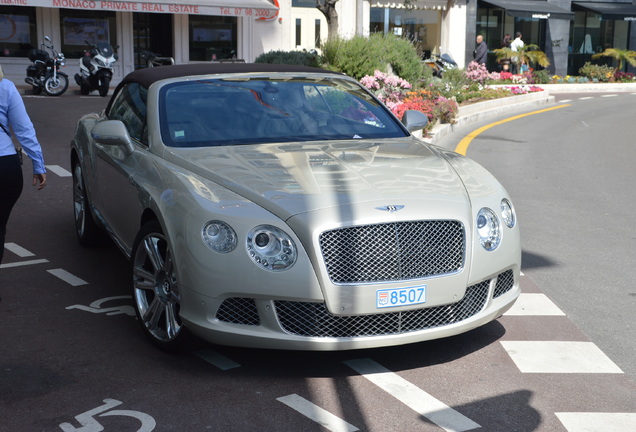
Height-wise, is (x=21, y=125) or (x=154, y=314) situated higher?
(x=21, y=125)

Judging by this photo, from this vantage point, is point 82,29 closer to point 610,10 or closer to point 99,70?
point 99,70

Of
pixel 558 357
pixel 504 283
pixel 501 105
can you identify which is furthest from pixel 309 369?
pixel 501 105

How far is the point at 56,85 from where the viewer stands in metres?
22.4

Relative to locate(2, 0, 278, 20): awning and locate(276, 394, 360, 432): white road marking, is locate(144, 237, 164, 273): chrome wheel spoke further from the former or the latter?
locate(2, 0, 278, 20): awning

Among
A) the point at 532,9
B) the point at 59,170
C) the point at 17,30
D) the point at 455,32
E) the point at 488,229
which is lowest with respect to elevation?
the point at 59,170

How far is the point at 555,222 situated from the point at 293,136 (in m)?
3.82

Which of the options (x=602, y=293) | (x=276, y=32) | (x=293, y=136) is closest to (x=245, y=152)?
(x=293, y=136)

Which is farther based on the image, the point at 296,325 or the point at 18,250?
the point at 18,250

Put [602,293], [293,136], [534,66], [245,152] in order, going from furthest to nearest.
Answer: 1. [534,66]
2. [602,293]
3. [293,136]
4. [245,152]

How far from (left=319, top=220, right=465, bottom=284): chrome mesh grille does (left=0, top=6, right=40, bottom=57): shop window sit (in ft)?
81.2

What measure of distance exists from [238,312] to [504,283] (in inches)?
59.6

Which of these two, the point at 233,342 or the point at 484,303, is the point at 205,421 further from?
the point at 484,303

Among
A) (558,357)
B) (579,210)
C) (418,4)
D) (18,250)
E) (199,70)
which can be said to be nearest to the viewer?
(558,357)

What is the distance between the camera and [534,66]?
120ft
